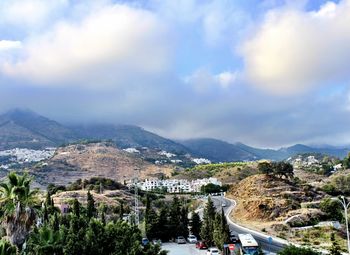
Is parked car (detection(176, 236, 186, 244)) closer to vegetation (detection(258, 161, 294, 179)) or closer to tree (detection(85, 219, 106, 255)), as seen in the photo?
tree (detection(85, 219, 106, 255))

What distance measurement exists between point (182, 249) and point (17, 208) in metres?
40.5

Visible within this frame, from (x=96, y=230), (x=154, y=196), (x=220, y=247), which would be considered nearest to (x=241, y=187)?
(x=154, y=196)

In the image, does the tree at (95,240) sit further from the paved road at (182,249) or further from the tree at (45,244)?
the paved road at (182,249)

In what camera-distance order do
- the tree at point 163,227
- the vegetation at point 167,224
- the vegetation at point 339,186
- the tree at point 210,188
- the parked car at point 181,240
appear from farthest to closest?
the tree at point 210,188 < the vegetation at point 339,186 < the tree at point 163,227 < the vegetation at point 167,224 < the parked car at point 181,240

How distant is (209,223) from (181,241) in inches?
400

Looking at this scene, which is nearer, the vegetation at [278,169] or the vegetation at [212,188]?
the vegetation at [278,169]

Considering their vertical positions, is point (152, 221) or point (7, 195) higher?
point (7, 195)

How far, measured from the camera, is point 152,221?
78250 mm

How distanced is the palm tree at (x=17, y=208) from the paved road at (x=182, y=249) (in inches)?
1191

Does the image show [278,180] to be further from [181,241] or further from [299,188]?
[181,241]

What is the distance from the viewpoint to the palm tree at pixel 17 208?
3177 cm

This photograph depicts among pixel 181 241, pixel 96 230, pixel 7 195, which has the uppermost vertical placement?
pixel 7 195

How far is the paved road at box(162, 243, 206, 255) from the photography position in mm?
63338

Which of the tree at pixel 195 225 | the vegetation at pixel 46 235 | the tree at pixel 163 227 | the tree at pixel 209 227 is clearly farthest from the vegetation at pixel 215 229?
the vegetation at pixel 46 235
